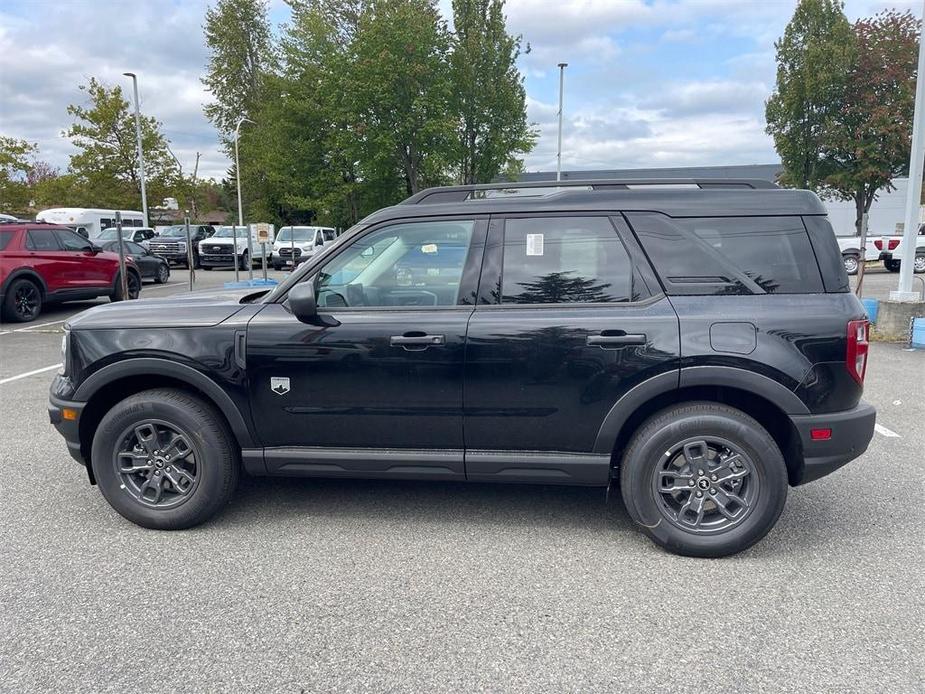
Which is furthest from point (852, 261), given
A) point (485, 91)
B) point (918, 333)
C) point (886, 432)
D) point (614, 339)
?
point (614, 339)

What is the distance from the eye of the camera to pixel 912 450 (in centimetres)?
523

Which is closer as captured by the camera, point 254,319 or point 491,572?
point 491,572

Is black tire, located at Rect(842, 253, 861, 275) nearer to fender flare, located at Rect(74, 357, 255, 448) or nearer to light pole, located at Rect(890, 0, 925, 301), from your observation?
light pole, located at Rect(890, 0, 925, 301)

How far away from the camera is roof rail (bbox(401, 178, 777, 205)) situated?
3.82 meters

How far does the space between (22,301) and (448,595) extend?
12.3 metres

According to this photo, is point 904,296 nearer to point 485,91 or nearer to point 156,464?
point 156,464

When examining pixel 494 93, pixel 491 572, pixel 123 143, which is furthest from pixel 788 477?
pixel 123 143

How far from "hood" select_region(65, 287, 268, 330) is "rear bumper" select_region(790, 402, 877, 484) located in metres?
3.04

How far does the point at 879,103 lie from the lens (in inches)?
891

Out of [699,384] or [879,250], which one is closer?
[699,384]

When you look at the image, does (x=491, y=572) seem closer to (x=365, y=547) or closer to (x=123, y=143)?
(x=365, y=547)

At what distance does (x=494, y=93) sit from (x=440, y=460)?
2350 cm

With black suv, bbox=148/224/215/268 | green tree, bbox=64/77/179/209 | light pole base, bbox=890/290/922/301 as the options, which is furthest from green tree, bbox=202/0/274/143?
light pole base, bbox=890/290/922/301

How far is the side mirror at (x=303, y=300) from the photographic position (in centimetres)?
349
